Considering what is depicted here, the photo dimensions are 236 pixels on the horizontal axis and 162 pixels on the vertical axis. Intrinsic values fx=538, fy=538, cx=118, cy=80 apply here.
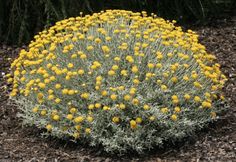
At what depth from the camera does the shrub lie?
3715 mm

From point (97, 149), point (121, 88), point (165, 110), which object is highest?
point (121, 88)

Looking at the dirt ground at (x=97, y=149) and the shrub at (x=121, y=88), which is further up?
the shrub at (x=121, y=88)

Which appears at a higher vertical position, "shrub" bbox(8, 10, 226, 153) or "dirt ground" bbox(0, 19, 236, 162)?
"shrub" bbox(8, 10, 226, 153)

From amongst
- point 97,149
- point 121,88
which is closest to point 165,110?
point 121,88

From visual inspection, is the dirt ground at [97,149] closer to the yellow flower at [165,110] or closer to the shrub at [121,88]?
the shrub at [121,88]

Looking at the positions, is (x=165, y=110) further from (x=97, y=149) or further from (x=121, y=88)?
(x=97, y=149)

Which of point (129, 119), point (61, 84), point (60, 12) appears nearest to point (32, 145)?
point (61, 84)

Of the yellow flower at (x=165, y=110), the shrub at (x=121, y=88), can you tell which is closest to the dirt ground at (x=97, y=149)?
the shrub at (x=121, y=88)

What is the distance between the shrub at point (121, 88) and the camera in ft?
12.2

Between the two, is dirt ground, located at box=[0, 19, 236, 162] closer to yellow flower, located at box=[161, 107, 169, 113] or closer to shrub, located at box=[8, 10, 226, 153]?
shrub, located at box=[8, 10, 226, 153]

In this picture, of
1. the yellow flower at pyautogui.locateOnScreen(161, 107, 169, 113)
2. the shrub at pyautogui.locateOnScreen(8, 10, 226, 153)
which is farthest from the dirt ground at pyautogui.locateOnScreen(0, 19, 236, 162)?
the yellow flower at pyautogui.locateOnScreen(161, 107, 169, 113)

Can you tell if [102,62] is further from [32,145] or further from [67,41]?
[32,145]

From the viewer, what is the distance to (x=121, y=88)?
3.65 m

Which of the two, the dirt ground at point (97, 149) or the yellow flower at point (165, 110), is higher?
the yellow flower at point (165, 110)
